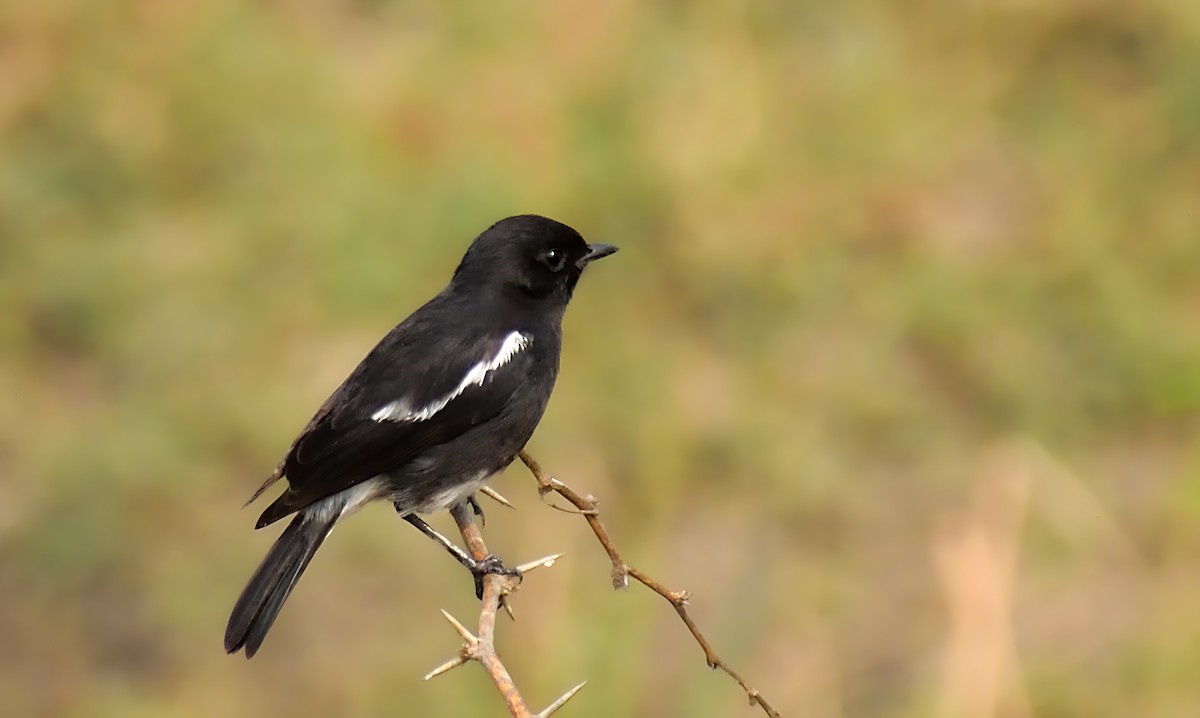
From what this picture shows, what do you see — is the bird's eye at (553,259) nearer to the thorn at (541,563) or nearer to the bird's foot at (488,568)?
the bird's foot at (488,568)

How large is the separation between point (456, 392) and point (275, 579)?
78 cm

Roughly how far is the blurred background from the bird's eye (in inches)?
62.8

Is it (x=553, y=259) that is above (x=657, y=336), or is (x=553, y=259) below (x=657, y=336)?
below

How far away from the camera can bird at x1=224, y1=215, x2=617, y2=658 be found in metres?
4.68

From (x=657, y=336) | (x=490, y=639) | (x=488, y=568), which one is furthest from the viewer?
(x=657, y=336)

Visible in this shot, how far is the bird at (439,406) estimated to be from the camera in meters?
4.68

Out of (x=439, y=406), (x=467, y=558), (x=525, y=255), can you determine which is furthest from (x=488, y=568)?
(x=525, y=255)

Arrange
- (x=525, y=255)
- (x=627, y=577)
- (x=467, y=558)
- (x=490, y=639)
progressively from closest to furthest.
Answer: (x=490, y=639), (x=627, y=577), (x=467, y=558), (x=525, y=255)

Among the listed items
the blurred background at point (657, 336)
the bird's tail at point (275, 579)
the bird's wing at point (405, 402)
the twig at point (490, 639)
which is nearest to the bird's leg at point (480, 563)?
the twig at point (490, 639)

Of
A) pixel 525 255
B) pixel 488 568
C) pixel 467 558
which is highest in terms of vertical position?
pixel 525 255

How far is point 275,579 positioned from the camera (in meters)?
4.64

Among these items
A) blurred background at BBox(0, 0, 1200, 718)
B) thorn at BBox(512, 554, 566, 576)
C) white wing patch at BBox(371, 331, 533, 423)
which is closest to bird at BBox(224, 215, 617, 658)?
white wing patch at BBox(371, 331, 533, 423)

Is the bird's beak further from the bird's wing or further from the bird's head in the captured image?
the bird's wing

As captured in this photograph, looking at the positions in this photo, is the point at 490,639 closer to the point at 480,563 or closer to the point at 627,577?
the point at 627,577
